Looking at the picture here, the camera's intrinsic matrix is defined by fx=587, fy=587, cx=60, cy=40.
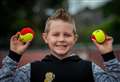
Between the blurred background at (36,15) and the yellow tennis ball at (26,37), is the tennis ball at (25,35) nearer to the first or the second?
the yellow tennis ball at (26,37)

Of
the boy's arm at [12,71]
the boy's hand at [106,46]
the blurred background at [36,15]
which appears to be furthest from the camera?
the blurred background at [36,15]

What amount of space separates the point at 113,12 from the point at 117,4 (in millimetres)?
1127

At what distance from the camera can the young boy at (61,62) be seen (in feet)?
16.6

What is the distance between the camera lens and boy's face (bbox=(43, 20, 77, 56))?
518cm

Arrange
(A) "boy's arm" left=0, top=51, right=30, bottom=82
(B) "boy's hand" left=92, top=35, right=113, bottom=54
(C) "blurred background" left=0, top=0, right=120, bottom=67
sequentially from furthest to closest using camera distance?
(C) "blurred background" left=0, top=0, right=120, bottom=67 < (B) "boy's hand" left=92, top=35, right=113, bottom=54 < (A) "boy's arm" left=0, top=51, right=30, bottom=82

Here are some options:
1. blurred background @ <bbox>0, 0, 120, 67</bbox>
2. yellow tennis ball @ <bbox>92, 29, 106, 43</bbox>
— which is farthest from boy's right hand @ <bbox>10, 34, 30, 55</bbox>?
blurred background @ <bbox>0, 0, 120, 67</bbox>

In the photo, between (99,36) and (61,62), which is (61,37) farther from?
(99,36)

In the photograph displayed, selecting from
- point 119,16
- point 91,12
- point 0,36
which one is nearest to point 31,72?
point 0,36

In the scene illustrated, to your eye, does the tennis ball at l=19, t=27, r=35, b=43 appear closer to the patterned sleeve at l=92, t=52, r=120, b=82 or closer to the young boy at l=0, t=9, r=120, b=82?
the young boy at l=0, t=9, r=120, b=82

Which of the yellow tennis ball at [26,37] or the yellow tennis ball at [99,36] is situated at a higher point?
the yellow tennis ball at [26,37]

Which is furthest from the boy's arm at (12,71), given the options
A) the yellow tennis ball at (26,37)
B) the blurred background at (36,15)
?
the blurred background at (36,15)

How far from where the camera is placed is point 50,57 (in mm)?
5238

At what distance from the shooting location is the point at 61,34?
5195 millimetres

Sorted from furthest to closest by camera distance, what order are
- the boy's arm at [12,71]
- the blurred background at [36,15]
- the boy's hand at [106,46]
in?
1. the blurred background at [36,15]
2. the boy's hand at [106,46]
3. the boy's arm at [12,71]
